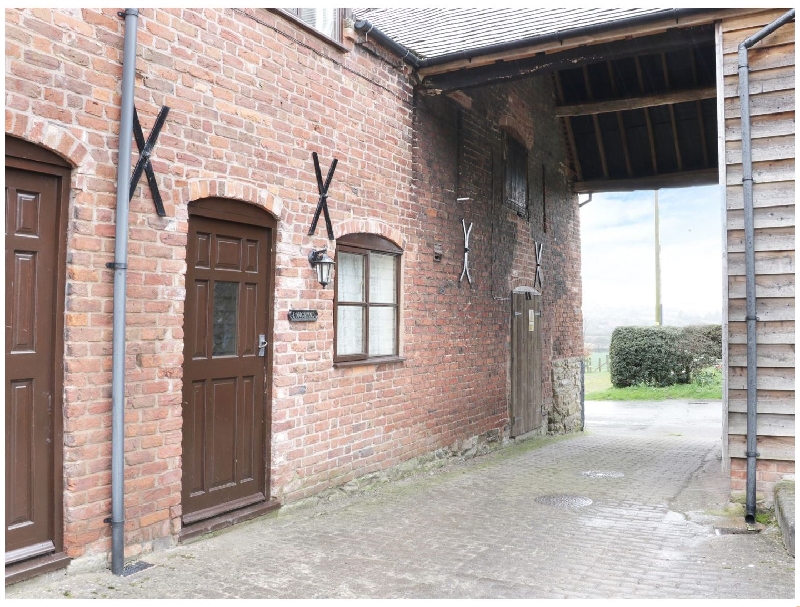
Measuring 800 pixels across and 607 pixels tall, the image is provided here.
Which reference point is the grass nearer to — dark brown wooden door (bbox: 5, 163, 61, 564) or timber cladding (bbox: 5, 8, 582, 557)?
timber cladding (bbox: 5, 8, 582, 557)

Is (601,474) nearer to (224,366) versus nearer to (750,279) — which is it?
(750,279)

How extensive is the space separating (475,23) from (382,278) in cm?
320

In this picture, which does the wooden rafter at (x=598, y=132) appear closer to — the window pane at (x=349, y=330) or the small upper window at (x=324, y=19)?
the small upper window at (x=324, y=19)

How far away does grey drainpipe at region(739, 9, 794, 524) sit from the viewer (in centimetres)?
570

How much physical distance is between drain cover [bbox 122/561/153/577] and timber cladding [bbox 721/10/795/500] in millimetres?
4670

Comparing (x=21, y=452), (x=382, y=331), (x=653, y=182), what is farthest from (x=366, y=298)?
(x=653, y=182)

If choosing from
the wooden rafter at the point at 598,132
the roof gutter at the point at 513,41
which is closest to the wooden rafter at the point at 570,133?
the wooden rafter at the point at 598,132

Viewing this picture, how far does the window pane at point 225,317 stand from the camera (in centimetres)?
537

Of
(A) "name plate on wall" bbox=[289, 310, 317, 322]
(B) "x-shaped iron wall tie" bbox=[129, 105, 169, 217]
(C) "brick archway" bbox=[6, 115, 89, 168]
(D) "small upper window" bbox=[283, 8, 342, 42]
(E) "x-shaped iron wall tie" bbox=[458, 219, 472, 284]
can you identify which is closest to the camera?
(C) "brick archway" bbox=[6, 115, 89, 168]

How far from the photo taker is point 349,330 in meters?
6.84

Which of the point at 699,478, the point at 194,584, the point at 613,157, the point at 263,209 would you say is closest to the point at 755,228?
the point at 699,478

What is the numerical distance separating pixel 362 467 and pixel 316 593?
2746 millimetres

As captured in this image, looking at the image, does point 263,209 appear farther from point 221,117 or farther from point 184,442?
point 184,442

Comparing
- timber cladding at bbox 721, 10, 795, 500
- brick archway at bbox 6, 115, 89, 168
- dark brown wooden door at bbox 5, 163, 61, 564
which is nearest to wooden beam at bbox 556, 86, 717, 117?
timber cladding at bbox 721, 10, 795, 500
